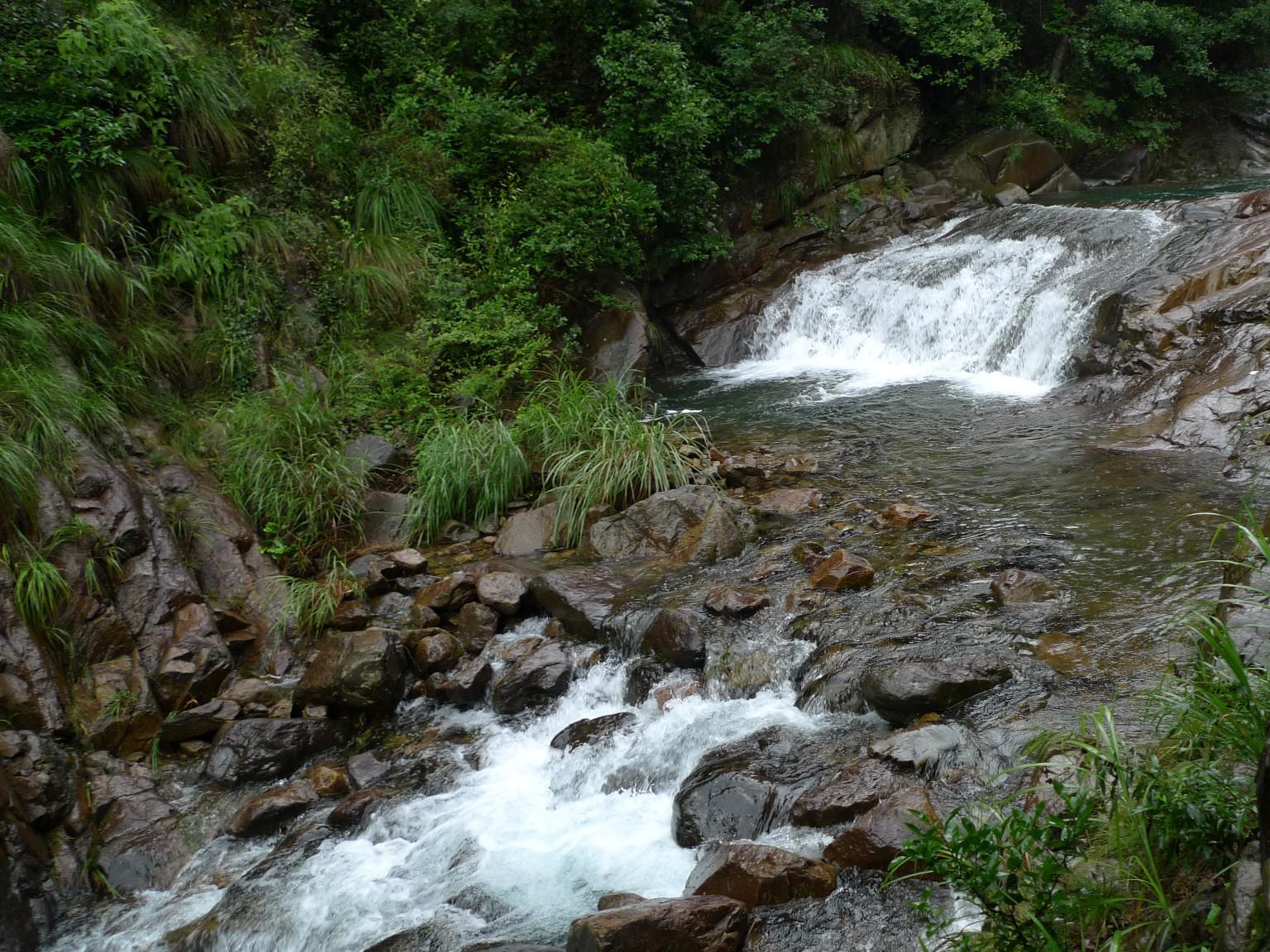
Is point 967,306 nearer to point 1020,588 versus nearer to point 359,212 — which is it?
point 1020,588

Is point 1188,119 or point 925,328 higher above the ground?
point 1188,119

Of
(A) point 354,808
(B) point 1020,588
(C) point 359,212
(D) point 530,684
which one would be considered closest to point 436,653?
(D) point 530,684

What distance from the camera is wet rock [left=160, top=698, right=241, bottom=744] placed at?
489 centimetres

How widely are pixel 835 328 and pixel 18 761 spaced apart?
9.73 meters

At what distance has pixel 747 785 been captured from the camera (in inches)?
159

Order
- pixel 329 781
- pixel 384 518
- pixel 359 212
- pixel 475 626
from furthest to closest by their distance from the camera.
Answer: pixel 359 212
pixel 384 518
pixel 475 626
pixel 329 781

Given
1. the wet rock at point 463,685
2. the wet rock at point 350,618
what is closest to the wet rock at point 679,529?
the wet rock at point 463,685

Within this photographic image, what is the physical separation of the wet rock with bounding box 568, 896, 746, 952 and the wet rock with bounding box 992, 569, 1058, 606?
2.65 meters

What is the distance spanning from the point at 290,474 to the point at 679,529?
2.80 m

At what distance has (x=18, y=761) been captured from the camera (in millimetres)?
4230

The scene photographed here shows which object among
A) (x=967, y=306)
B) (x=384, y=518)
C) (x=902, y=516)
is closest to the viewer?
(x=902, y=516)

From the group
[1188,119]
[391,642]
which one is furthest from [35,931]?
[1188,119]

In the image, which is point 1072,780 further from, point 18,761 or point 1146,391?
point 1146,391

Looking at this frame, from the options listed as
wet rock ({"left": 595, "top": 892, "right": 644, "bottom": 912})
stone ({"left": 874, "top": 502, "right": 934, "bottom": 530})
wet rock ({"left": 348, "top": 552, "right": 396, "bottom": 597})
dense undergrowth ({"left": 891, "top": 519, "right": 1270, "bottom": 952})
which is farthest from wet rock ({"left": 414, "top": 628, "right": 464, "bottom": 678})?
dense undergrowth ({"left": 891, "top": 519, "right": 1270, "bottom": 952})
